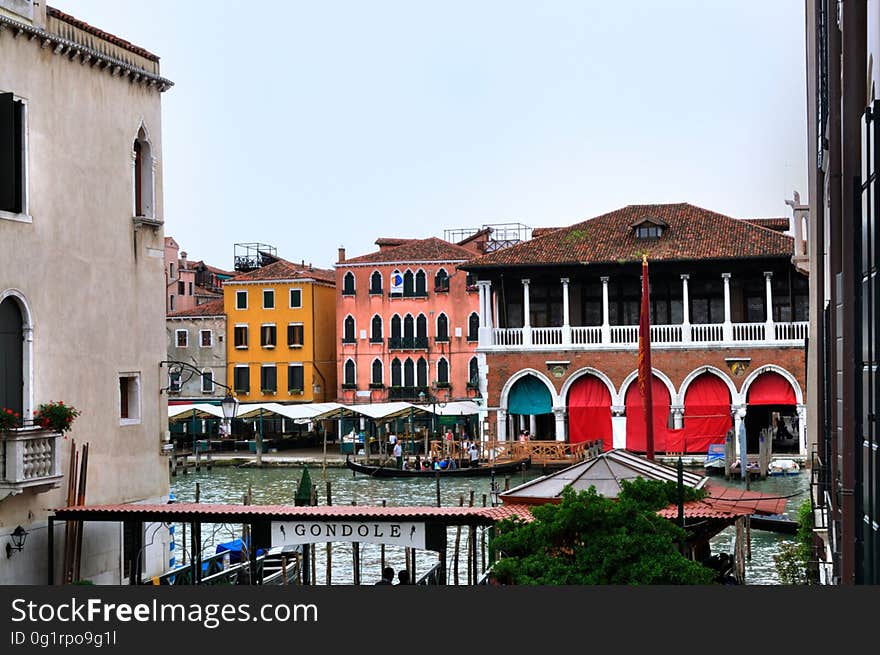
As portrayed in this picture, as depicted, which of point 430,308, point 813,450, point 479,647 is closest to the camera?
point 479,647

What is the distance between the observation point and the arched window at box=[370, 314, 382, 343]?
134 feet

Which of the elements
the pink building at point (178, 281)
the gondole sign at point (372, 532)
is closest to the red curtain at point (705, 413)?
the gondole sign at point (372, 532)

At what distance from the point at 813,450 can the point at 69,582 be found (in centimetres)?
804

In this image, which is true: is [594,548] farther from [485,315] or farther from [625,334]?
→ [485,315]

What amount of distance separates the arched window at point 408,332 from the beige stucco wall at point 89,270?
91.1 feet

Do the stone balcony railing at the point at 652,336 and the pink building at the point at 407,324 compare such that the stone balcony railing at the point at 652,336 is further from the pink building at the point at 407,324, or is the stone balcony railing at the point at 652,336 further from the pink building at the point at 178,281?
the pink building at the point at 178,281

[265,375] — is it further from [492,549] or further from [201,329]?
[492,549]

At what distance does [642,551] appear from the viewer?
26.6 feet

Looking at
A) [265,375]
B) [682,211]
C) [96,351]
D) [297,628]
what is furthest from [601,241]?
[297,628]

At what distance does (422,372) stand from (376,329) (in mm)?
1857

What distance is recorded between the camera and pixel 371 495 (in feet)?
92.1

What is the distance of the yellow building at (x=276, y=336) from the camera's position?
138ft

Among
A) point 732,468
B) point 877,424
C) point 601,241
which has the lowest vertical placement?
point 732,468

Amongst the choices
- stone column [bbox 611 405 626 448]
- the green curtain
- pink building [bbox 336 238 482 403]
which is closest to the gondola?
the green curtain
